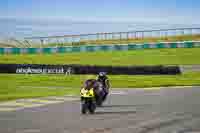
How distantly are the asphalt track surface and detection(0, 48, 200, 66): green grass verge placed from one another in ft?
125

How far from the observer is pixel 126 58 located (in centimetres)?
6512

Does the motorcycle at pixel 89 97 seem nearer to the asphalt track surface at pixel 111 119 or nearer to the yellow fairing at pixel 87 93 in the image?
the yellow fairing at pixel 87 93

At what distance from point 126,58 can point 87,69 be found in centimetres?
2078

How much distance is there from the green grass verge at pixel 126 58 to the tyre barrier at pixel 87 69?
Answer: 13.4m

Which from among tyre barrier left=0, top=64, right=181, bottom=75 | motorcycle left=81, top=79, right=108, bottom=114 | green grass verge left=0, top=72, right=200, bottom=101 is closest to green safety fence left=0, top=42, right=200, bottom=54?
tyre barrier left=0, top=64, right=181, bottom=75

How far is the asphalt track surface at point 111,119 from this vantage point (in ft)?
46.6

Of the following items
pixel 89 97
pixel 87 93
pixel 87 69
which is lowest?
pixel 89 97

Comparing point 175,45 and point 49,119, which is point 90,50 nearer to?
point 175,45

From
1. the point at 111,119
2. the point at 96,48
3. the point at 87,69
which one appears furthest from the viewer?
the point at 96,48

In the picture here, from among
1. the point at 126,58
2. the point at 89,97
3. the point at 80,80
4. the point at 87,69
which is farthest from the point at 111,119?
the point at 126,58

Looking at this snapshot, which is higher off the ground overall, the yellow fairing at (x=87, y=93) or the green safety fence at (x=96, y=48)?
the green safety fence at (x=96, y=48)

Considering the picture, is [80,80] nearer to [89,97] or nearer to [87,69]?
[87,69]

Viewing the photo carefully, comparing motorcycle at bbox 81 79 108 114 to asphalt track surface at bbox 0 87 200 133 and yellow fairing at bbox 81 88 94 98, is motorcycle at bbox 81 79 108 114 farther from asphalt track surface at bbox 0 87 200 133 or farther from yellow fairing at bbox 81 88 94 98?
asphalt track surface at bbox 0 87 200 133

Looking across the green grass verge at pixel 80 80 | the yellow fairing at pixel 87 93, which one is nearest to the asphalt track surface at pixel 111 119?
the yellow fairing at pixel 87 93
